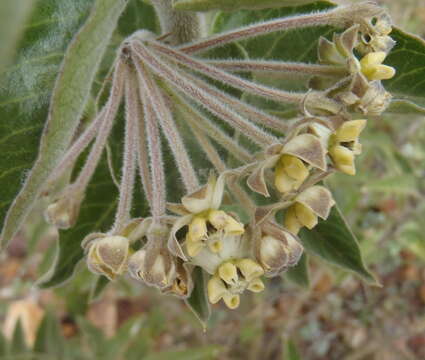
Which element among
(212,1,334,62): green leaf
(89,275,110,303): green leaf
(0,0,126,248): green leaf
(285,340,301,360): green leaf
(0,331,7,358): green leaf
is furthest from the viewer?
(0,331,7,358): green leaf

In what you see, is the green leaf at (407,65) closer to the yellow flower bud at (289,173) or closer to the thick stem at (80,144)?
the yellow flower bud at (289,173)

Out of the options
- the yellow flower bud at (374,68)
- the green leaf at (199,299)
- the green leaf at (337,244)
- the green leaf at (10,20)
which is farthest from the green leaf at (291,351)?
the green leaf at (10,20)

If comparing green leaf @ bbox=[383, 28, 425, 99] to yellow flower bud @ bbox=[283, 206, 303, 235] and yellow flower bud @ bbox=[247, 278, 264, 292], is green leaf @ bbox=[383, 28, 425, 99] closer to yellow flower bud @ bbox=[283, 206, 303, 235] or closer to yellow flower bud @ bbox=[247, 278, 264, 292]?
yellow flower bud @ bbox=[283, 206, 303, 235]

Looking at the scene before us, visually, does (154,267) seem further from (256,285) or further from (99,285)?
(99,285)

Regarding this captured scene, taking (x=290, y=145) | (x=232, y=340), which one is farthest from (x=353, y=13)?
(x=232, y=340)

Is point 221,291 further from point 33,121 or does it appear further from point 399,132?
point 399,132

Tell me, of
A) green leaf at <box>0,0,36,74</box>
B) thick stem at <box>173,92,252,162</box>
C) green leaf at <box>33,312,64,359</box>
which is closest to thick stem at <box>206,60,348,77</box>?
thick stem at <box>173,92,252,162</box>

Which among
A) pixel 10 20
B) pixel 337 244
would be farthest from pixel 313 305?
pixel 10 20
